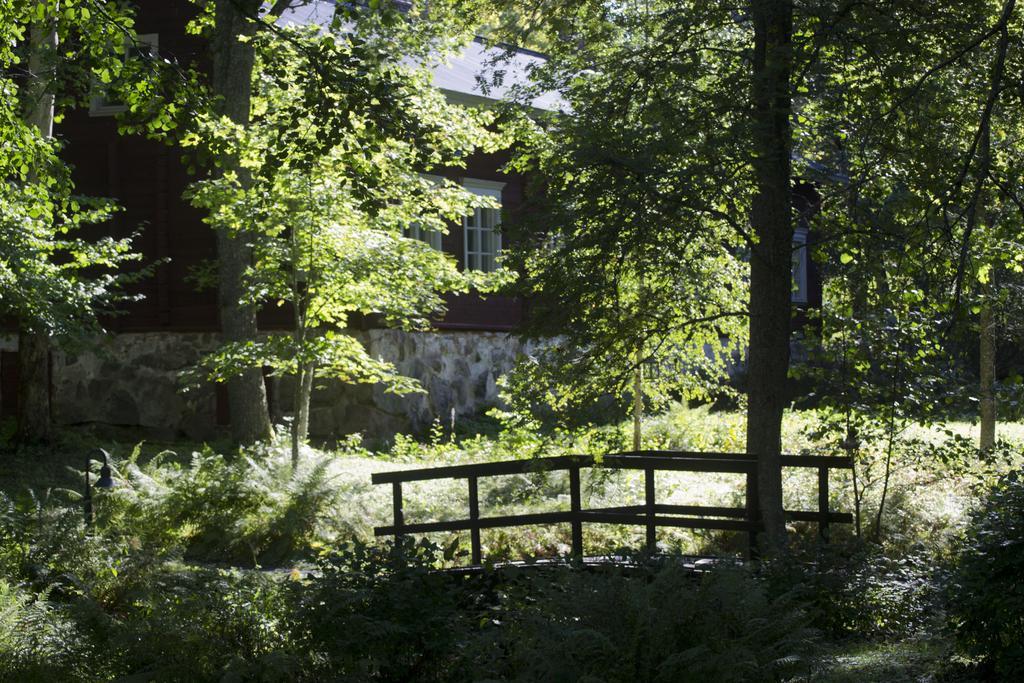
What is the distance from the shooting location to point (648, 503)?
9.55 metres

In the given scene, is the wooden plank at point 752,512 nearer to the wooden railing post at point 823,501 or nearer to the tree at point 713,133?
the tree at point 713,133

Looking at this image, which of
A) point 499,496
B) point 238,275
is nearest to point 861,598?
point 499,496

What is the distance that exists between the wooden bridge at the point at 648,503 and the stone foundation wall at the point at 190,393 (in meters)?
7.88

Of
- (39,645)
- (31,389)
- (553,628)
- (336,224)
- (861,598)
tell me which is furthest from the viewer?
(31,389)

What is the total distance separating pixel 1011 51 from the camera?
343 inches

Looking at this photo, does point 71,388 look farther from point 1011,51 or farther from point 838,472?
point 1011,51

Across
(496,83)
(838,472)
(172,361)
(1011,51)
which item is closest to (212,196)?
(496,83)

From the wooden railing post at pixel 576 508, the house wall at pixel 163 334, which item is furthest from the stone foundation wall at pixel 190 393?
the wooden railing post at pixel 576 508

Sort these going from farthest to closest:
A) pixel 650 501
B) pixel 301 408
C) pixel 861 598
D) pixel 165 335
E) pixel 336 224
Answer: pixel 165 335, pixel 301 408, pixel 336 224, pixel 650 501, pixel 861 598

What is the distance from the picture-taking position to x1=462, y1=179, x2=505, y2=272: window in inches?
775

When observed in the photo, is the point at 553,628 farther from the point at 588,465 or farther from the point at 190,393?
the point at 190,393

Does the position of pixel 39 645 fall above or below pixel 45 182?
below

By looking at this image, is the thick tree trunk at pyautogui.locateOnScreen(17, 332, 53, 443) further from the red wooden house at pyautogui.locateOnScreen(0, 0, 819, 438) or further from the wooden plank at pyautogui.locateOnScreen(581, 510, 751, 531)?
the wooden plank at pyautogui.locateOnScreen(581, 510, 751, 531)

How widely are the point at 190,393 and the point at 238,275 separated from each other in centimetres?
362
